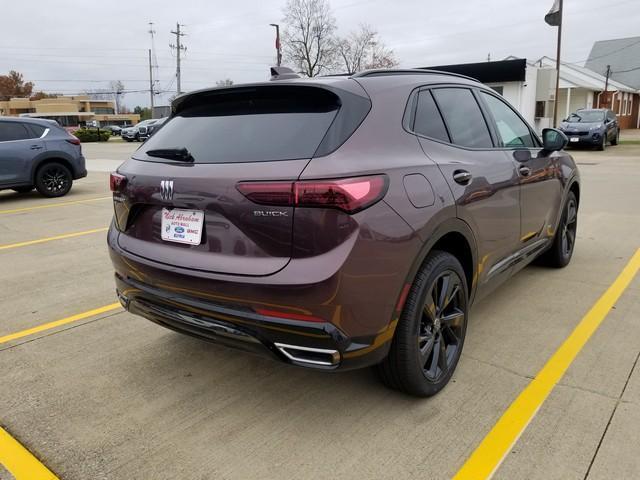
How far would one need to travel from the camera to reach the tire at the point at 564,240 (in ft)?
16.4

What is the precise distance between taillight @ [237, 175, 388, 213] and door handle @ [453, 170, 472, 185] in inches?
30.6

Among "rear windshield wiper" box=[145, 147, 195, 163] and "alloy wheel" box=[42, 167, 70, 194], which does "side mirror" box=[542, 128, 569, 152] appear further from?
"alloy wheel" box=[42, 167, 70, 194]

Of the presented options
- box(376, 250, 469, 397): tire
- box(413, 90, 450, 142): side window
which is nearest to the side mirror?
box(413, 90, 450, 142): side window

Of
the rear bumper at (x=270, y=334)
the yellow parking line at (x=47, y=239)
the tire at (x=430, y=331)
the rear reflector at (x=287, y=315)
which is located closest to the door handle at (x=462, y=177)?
the tire at (x=430, y=331)

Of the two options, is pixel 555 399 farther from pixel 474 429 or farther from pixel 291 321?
pixel 291 321

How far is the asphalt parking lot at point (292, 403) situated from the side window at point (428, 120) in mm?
1412

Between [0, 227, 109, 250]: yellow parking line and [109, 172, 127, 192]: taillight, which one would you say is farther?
[0, 227, 109, 250]: yellow parking line

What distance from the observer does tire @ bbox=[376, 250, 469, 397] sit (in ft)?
8.66

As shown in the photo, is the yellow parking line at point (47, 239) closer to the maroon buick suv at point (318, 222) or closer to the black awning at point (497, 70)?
the maroon buick suv at point (318, 222)

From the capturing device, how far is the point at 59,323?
4090 mm

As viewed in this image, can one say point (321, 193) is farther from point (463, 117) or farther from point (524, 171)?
point (524, 171)

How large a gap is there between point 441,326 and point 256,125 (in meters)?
1.47

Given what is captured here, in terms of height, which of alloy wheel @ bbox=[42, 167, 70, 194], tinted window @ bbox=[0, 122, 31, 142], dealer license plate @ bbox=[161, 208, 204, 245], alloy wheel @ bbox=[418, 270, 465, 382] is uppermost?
tinted window @ bbox=[0, 122, 31, 142]

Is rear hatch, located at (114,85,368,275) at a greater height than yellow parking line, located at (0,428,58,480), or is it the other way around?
rear hatch, located at (114,85,368,275)
